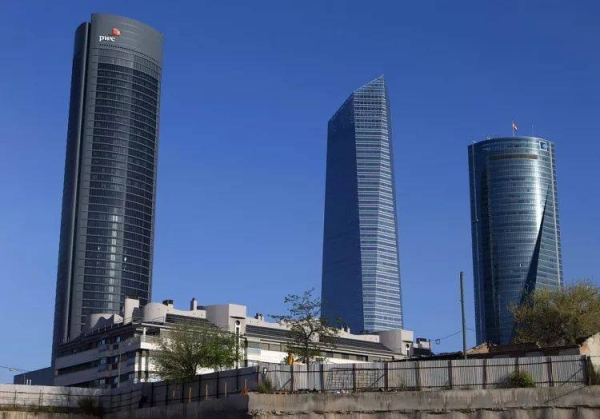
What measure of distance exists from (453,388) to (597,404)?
8.62 m

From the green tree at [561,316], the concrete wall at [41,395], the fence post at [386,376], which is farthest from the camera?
the green tree at [561,316]

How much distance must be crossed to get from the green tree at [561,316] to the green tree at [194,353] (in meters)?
35.2

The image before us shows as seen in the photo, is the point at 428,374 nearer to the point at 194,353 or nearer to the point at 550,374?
the point at 550,374

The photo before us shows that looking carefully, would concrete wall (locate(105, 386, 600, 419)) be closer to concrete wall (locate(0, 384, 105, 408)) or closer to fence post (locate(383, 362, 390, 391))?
fence post (locate(383, 362, 390, 391))

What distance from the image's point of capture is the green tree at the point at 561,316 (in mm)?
99062

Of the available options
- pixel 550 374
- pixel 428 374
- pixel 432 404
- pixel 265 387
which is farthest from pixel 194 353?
pixel 550 374

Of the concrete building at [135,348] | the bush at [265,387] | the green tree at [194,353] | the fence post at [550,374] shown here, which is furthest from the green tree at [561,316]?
the concrete building at [135,348]

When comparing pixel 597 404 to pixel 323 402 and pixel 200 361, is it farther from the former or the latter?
pixel 200 361

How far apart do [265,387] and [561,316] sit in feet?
184

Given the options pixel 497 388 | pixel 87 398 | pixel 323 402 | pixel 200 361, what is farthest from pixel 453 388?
pixel 200 361

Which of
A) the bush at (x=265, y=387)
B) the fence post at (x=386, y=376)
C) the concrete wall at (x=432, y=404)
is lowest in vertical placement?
the concrete wall at (x=432, y=404)

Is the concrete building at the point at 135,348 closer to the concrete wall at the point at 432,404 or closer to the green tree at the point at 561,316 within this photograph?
the green tree at the point at 561,316

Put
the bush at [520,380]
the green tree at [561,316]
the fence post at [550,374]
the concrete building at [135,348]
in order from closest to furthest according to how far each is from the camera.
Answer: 1. the bush at [520,380]
2. the fence post at [550,374]
3. the green tree at [561,316]
4. the concrete building at [135,348]

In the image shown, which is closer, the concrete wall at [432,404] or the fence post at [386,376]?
the concrete wall at [432,404]
